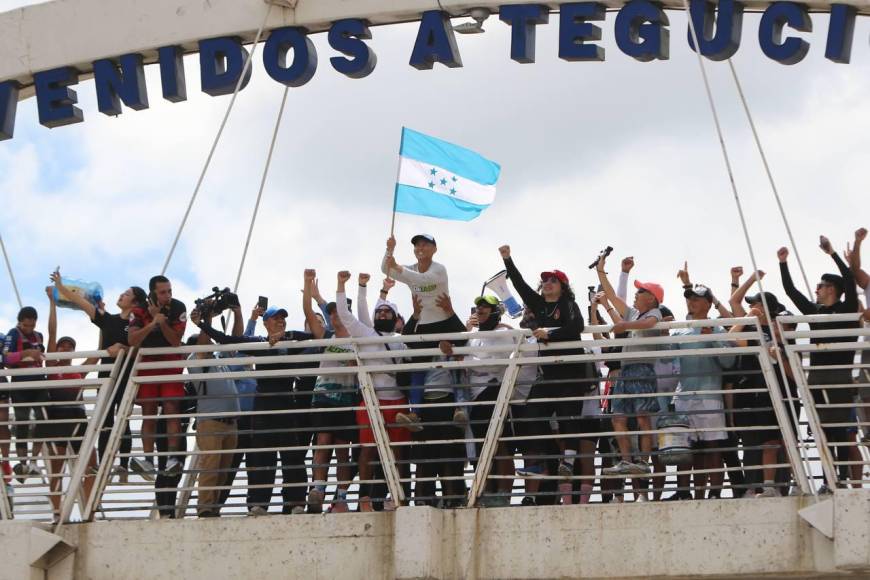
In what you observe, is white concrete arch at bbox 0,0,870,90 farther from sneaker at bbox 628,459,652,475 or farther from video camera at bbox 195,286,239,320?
sneaker at bbox 628,459,652,475

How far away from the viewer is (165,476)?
1458 cm

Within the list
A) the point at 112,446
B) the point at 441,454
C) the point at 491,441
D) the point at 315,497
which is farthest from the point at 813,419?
the point at 112,446

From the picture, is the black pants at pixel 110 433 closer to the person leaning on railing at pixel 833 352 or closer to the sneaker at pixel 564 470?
the sneaker at pixel 564 470

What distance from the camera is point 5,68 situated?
18812 millimetres

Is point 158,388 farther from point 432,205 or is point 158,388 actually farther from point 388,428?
point 432,205

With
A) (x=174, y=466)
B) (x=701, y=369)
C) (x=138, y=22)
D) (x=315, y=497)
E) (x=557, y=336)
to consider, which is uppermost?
(x=138, y=22)

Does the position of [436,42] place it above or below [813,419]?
above

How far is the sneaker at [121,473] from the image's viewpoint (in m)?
14.4

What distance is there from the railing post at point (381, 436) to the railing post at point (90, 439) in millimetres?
2180

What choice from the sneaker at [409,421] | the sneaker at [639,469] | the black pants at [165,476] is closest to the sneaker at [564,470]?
the sneaker at [639,469]

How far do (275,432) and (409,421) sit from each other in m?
1.14

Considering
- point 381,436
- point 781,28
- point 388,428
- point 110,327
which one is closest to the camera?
point 381,436

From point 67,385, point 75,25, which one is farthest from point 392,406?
point 75,25

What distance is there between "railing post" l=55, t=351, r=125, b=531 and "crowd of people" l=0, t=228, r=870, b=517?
9 centimetres
